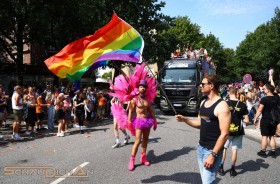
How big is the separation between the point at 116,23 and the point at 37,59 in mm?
31854

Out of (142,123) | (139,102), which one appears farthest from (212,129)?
(139,102)

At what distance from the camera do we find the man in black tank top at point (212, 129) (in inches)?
136

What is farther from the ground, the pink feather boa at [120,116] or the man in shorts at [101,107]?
the pink feather boa at [120,116]

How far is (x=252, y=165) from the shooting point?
6.54 m

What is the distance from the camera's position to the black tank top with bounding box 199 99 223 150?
359 centimetres

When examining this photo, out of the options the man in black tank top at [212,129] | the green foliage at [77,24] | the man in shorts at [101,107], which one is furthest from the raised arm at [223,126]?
the man in shorts at [101,107]

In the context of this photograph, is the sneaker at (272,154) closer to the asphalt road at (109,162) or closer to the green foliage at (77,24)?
the asphalt road at (109,162)

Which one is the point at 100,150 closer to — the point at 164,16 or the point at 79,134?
the point at 79,134

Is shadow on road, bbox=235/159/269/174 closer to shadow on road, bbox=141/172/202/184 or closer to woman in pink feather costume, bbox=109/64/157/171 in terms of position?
shadow on road, bbox=141/172/202/184

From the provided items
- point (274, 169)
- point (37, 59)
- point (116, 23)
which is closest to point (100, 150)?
point (116, 23)

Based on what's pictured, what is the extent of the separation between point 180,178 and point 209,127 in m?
2.23

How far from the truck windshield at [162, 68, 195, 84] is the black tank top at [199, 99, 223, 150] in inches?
511

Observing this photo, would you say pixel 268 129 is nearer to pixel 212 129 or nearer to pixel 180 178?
pixel 180 178

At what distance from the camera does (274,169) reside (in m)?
6.22
